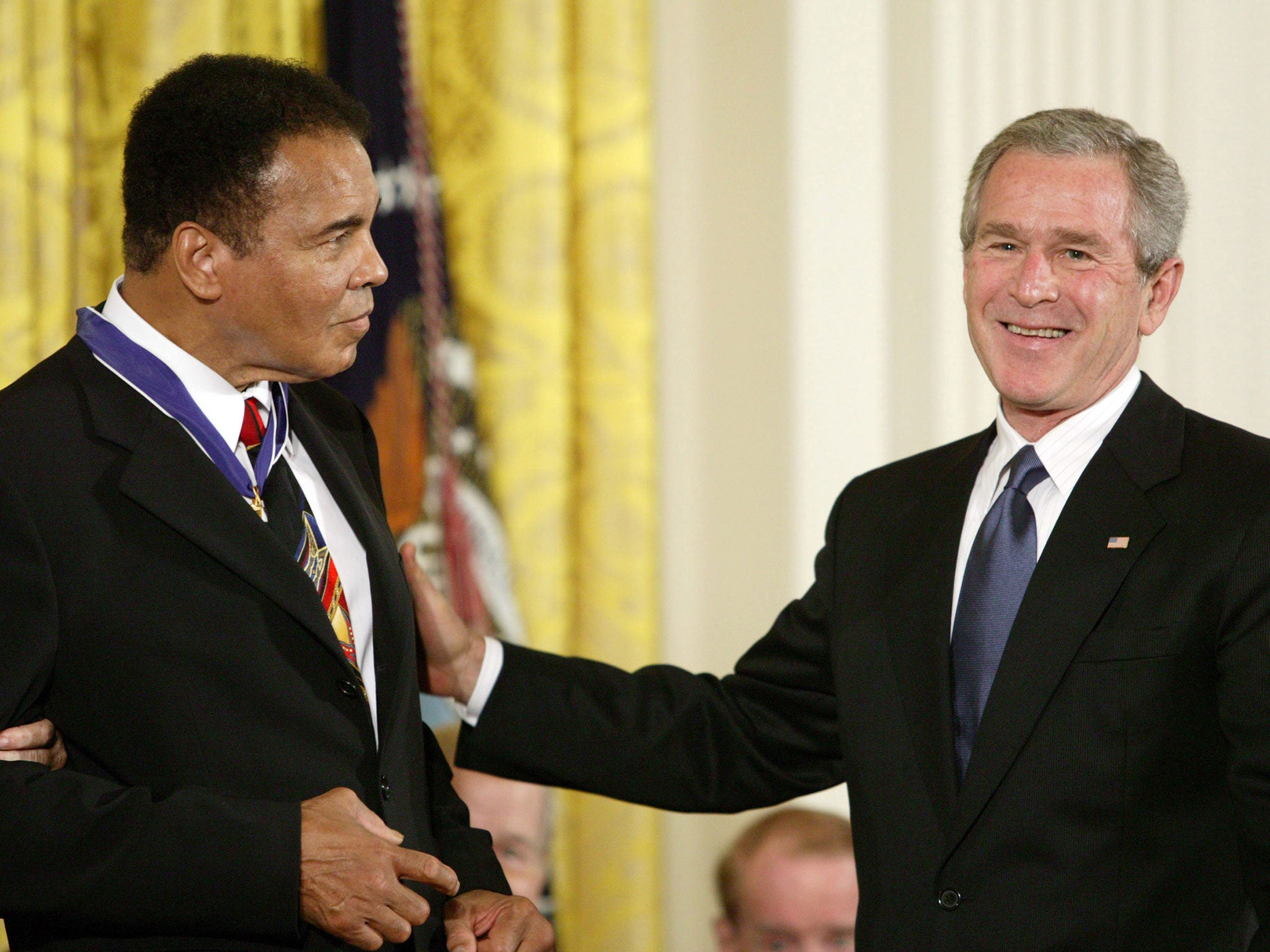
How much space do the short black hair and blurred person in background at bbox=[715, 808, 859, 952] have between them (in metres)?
1.63

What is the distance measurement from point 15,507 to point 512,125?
61.7 inches

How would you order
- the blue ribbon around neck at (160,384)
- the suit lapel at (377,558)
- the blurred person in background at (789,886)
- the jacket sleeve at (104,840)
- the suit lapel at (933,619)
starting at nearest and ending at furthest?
the jacket sleeve at (104,840)
the blue ribbon around neck at (160,384)
the suit lapel at (377,558)
the suit lapel at (933,619)
the blurred person in background at (789,886)

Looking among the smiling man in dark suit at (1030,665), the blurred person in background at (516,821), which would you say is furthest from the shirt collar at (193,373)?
the blurred person in background at (516,821)

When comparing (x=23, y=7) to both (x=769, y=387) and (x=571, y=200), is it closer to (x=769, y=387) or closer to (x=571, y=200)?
(x=571, y=200)

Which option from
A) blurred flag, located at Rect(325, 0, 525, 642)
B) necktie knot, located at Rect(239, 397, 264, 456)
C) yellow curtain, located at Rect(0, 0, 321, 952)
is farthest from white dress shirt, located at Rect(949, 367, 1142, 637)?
yellow curtain, located at Rect(0, 0, 321, 952)

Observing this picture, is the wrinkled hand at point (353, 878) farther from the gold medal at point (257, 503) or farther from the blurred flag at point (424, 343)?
the blurred flag at point (424, 343)

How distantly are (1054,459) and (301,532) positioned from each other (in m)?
0.87

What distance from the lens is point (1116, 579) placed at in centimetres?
158

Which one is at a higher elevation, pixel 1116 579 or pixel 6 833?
pixel 1116 579

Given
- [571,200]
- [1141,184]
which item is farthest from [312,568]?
[571,200]

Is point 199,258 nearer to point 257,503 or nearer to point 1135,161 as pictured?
point 257,503

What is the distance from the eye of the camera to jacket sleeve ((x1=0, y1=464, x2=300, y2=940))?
1.27 metres

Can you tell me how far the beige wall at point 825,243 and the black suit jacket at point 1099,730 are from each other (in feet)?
3.33

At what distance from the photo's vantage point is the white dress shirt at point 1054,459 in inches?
66.4
